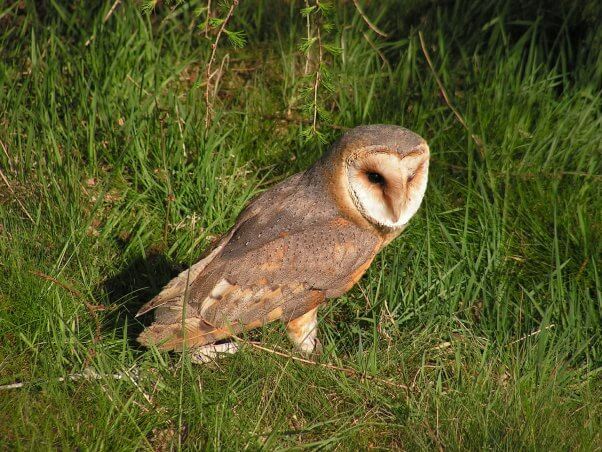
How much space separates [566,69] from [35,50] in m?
3.59

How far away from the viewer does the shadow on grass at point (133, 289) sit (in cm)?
420

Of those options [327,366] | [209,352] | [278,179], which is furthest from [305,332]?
[278,179]

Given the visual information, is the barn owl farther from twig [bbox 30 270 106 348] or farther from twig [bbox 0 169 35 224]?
twig [bbox 0 169 35 224]

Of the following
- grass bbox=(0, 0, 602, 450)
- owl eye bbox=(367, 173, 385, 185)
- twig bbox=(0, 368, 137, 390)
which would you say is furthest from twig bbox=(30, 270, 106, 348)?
owl eye bbox=(367, 173, 385, 185)

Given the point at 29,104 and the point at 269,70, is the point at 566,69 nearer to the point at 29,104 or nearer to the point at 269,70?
the point at 269,70

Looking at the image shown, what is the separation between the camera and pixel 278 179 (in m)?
5.27

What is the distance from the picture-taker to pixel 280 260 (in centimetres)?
391

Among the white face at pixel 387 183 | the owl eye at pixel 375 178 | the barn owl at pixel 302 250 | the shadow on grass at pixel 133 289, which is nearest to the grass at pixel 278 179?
the shadow on grass at pixel 133 289

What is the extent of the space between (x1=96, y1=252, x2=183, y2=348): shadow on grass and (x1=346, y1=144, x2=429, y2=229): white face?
1242 mm

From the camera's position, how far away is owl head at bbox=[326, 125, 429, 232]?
3.77 meters

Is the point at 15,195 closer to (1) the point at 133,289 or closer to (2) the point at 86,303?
(1) the point at 133,289

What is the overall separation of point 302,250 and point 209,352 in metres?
0.65

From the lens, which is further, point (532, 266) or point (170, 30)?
point (170, 30)

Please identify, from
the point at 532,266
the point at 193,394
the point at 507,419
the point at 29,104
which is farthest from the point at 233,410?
the point at 29,104
